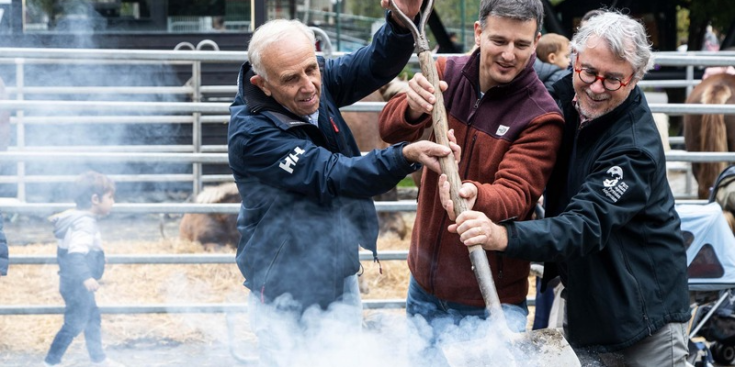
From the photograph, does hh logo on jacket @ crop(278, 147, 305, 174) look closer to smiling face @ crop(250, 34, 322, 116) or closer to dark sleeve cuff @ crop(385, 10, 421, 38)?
smiling face @ crop(250, 34, 322, 116)

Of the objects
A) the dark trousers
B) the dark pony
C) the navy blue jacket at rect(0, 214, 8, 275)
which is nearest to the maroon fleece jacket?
the navy blue jacket at rect(0, 214, 8, 275)

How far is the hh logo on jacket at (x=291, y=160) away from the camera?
9.19 ft

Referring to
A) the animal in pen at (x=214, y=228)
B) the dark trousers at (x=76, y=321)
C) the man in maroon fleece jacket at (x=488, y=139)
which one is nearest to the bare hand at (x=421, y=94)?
the man in maroon fleece jacket at (x=488, y=139)

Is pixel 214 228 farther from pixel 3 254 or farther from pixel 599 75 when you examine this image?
pixel 599 75

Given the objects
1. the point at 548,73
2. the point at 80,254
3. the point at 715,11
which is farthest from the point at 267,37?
the point at 715,11

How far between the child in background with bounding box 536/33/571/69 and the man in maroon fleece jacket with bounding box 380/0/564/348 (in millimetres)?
2659

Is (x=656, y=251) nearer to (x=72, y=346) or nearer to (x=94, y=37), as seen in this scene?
(x=72, y=346)

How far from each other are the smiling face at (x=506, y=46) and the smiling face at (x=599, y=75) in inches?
7.2

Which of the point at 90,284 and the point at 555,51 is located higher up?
the point at 555,51

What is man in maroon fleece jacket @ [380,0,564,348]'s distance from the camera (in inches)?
110

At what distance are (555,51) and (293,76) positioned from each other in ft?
10.7

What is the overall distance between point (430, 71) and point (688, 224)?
226cm

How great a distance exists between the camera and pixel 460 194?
2.65 m

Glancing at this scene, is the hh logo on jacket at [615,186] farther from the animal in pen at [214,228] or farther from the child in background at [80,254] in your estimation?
the animal in pen at [214,228]
